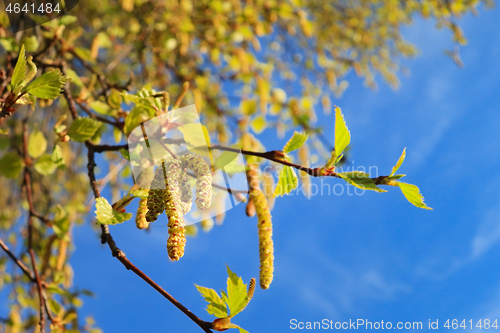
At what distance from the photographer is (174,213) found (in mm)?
610

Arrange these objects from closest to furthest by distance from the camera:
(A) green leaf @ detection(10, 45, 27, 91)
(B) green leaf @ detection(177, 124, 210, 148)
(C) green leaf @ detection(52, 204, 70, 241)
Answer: (A) green leaf @ detection(10, 45, 27, 91)
(B) green leaf @ detection(177, 124, 210, 148)
(C) green leaf @ detection(52, 204, 70, 241)

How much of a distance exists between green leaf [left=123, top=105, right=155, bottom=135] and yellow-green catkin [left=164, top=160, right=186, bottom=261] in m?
0.28

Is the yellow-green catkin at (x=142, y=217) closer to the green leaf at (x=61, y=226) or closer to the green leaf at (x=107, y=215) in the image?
the green leaf at (x=107, y=215)

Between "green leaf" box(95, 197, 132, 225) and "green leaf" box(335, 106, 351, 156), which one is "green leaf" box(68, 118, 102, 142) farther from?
"green leaf" box(335, 106, 351, 156)

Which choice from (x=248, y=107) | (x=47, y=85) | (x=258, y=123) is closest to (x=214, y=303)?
(x=47, y=85)

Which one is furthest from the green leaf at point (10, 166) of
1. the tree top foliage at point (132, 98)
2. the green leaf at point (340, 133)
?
the green leaf at point (340, 133)

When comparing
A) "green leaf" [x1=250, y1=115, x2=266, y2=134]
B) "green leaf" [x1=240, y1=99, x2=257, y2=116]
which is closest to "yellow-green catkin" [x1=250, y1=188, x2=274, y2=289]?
"green leaf" [x1=250, y1=115, x2=266, y2=134]

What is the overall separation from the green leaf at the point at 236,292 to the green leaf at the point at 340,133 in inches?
12.4

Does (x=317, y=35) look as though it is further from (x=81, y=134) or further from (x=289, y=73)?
(x=81, y=134)

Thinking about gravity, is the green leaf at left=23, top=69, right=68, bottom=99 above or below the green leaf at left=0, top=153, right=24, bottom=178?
below

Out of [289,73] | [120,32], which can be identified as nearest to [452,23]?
[289,73]

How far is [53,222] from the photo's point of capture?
4.61 ft

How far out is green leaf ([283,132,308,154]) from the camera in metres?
0.75

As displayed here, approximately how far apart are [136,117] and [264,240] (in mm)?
426
